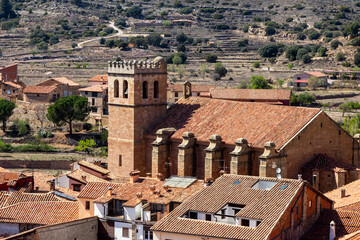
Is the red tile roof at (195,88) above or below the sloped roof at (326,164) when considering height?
below

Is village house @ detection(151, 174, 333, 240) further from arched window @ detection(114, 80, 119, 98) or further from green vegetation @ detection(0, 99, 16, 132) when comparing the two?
green vegetation @ detection(0, 99, 16, 132)

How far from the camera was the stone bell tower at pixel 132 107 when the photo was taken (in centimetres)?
5506

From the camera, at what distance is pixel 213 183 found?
43.3 meters

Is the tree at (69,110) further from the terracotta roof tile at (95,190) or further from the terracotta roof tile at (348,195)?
the terracotta roof tile at (348,195)

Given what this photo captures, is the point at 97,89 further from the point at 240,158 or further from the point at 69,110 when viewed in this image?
the point at 240,158

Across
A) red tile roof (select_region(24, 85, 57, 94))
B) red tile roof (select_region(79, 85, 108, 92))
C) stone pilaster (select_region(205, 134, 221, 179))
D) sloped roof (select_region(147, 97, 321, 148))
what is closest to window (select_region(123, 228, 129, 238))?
stone pilaster (select_region(205, 134, 221, 179))

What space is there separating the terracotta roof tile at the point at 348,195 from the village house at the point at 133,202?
22.8 ft

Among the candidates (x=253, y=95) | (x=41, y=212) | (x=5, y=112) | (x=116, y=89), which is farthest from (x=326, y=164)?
(x=5, y=112)

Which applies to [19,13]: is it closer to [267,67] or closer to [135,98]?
[267,67]

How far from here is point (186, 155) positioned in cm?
5178

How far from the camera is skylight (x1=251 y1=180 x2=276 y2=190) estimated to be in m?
41.9

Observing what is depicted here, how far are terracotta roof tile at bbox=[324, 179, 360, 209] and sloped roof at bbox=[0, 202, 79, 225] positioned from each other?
42.5 feet

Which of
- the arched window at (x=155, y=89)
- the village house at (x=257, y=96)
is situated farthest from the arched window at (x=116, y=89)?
the village house at (x=257, y=96)

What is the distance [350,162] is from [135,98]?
511 inches
